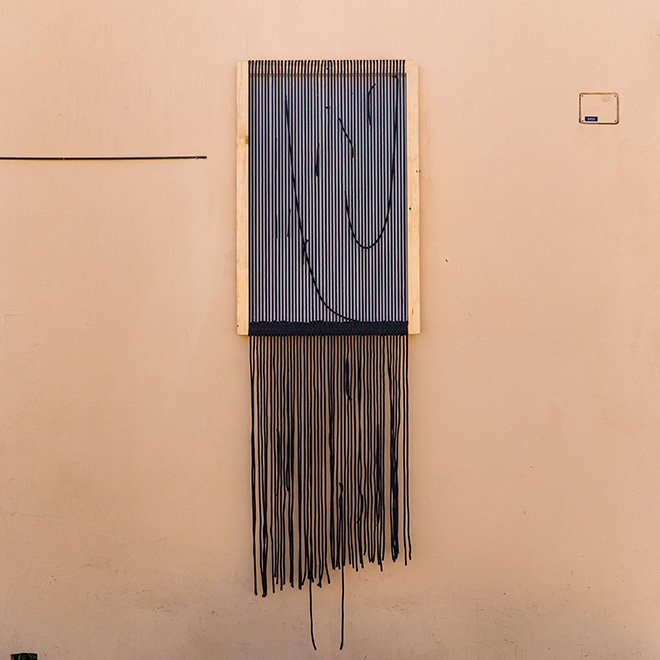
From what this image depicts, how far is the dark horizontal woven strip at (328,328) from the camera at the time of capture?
1647 millimetres

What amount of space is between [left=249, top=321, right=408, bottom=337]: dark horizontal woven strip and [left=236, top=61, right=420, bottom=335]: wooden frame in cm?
3

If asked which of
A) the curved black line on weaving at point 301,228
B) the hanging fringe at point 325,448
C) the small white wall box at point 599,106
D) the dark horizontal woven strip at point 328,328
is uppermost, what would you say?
the small white wall box at point 599,106

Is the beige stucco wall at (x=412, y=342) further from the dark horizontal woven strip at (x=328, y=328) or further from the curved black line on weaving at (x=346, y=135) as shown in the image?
the curved black line on weaving at (x=346, y=135)

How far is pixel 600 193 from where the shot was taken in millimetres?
1692

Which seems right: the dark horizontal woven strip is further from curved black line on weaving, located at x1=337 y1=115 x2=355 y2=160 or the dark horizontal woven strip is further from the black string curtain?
curved black line on weaving, located at x1=337 y1=115 x2=355 y2=160

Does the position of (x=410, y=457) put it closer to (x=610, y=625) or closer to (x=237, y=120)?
(x=610, y=625)

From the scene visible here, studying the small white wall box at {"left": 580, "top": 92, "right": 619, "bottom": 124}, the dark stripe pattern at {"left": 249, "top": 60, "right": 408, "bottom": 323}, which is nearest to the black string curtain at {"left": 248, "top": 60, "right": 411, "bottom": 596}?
the dark stripe pattern at {"left": 249, "top": 60, "right": 408, "bottom": 323}

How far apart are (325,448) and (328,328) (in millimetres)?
346

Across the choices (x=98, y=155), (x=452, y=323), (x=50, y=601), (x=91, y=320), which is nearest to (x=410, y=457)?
(x=452, y=323)

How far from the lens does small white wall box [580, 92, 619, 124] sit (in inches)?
66.2

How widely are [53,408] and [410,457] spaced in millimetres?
1039

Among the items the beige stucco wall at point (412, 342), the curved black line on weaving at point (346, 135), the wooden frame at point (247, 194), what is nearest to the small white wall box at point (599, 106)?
the beige stucco wall at point (412, 342)

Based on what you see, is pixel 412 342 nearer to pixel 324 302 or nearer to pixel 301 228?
pixel 324 302

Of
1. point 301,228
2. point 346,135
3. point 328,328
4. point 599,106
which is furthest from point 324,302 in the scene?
point 599,106
